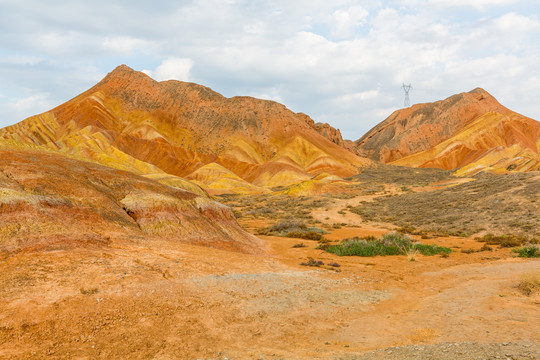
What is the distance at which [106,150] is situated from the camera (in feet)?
286

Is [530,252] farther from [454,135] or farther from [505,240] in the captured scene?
[454,135]

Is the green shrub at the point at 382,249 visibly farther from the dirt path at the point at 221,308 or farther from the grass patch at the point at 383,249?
the dirt path at the point at 221,308

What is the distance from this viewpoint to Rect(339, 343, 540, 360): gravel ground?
5.57 m

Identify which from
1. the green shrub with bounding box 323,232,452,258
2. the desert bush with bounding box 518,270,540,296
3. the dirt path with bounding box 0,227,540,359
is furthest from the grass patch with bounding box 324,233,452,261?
the desert bush with bounding box 518,270,540,296

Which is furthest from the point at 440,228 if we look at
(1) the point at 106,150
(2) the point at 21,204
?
(1) the point at 106,150

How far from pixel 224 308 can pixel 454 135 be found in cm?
14433

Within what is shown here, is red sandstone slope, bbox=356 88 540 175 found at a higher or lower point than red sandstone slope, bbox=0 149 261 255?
higher

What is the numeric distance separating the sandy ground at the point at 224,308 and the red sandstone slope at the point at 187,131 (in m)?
72.4

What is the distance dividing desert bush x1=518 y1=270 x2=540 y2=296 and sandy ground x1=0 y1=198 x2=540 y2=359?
0.89 feet

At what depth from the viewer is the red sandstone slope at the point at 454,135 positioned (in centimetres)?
11362

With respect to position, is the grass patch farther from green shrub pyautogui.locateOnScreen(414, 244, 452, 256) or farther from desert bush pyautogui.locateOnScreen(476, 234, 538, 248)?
desert bush pyautogui.locateOnScreen(476, 234, 538, 248)

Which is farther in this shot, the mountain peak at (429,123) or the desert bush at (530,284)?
the mountain peak at (429,123)

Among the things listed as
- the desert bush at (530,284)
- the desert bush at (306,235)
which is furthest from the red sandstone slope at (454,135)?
the desert bush at (530,284)

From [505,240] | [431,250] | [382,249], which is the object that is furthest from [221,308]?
[505,240]
